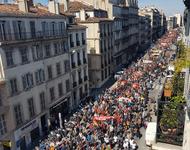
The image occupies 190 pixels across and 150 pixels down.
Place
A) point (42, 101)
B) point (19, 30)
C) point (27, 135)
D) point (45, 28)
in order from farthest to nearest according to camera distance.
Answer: point (45, 28) < point (42, 101) < point (27, 135) < point (19, 30)

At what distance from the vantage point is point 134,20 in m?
97.4

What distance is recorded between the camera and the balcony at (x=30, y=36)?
1186 inches

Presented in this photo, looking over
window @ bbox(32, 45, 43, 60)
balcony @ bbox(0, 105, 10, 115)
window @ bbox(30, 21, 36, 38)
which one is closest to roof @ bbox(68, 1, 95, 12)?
window @ bbox(32, 45, 43, 60)

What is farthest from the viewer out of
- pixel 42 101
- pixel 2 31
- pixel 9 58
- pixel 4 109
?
pixel 42 101

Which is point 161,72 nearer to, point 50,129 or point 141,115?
point 141,115

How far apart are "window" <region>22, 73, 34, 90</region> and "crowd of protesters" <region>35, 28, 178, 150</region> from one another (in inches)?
254

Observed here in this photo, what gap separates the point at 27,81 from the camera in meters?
33.6

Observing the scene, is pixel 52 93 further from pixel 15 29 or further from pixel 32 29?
pixel 15 29

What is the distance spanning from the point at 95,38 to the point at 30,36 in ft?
80.9

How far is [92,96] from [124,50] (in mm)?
33837

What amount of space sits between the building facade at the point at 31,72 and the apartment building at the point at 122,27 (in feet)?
86.2

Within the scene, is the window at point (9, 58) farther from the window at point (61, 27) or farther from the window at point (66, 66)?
the window at point (66, 66)

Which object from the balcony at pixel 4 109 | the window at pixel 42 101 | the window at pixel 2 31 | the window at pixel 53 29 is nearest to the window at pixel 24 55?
the window at pixel 2 31

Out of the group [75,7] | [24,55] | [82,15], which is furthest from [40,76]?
[75,7]
